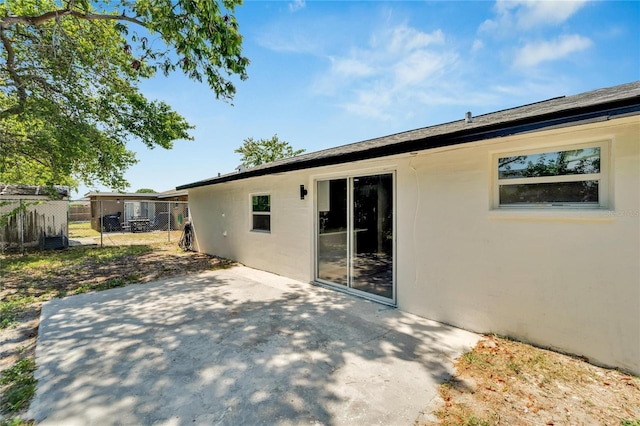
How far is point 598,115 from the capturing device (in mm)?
2350

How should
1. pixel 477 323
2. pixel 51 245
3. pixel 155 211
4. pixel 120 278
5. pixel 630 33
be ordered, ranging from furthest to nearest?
pixel 155 211, pixel 51 245, pixel 120 278, pixel 630 33, pixel 477 323

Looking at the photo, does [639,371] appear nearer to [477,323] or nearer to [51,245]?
[477,323]

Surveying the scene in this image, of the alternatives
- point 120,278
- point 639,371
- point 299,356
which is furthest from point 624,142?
point 120,278

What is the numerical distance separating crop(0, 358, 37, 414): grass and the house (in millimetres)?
4379

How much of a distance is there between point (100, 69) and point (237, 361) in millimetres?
9881

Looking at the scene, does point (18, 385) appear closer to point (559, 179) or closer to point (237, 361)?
→ point (237, 361)

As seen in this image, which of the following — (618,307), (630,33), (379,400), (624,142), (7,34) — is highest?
(7,34)

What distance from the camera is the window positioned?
24.7 ft

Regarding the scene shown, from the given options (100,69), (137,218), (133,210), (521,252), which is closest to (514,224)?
(521,252)

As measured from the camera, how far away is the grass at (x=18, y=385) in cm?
235

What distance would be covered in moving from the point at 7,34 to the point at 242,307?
33.1 feet

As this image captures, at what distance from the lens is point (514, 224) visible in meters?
3.35

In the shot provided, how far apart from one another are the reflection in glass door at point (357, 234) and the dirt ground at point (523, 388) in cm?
192

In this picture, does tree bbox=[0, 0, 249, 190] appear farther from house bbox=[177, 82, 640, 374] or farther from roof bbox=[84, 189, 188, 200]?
roof bbox=[84, 189, 188, 200]
